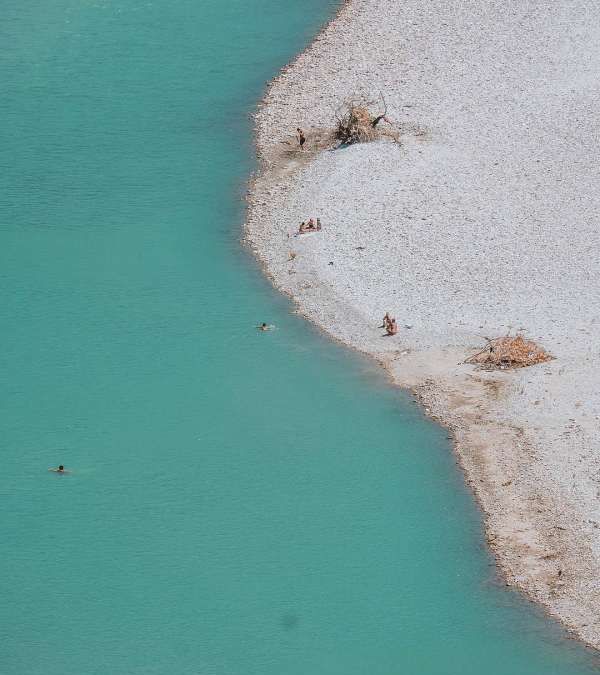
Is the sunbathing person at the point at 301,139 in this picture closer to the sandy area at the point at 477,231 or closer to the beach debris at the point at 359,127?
the sandy area at the point at 477,231

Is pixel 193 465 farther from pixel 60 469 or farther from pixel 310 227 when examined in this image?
pixel 310 227

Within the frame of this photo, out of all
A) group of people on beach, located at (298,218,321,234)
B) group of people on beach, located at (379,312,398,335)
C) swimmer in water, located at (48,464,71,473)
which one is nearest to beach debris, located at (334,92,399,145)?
group of people on beach, located at (298,218,321,234)

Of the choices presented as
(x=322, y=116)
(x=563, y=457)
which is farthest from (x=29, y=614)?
(x=322, y=116)

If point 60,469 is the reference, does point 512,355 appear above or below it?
above

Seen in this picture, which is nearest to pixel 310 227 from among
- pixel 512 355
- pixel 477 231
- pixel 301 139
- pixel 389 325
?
pixel 477 231

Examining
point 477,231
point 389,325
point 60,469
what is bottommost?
point 60,469

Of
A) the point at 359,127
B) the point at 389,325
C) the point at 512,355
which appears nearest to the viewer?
the point at 512,355

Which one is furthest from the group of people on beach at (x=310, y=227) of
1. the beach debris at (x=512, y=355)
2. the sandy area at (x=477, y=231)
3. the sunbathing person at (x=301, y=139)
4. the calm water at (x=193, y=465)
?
the beach debris at (x=512, y=355)
